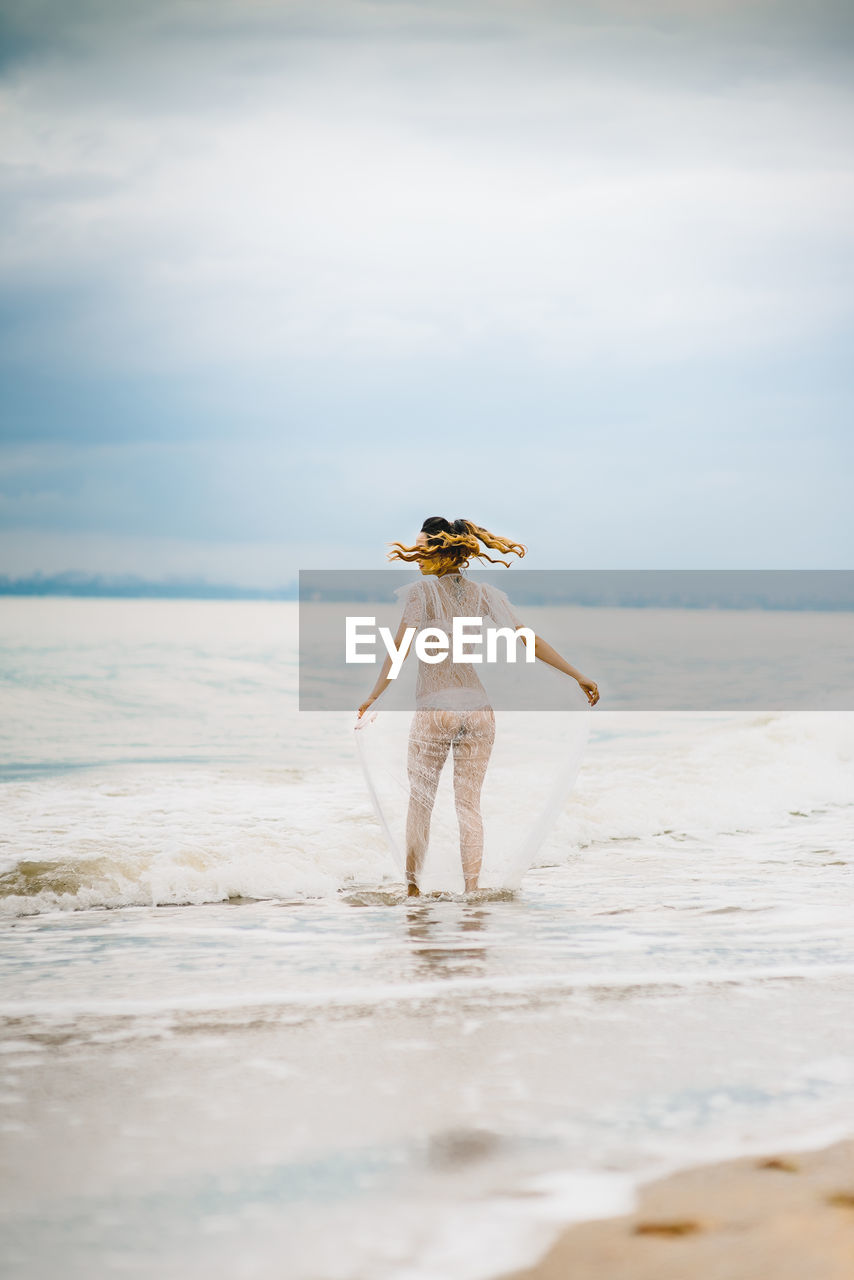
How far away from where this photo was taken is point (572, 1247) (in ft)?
7.09

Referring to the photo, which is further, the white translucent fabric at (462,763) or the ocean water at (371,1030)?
the white translucent fabric at (462,763)

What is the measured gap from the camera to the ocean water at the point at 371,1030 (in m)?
2.30

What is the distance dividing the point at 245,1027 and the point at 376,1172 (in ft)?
3.81

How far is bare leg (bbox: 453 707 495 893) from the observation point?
5547mm

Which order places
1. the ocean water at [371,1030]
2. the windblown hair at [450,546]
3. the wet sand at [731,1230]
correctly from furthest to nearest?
the windblown hair at [450,546] → the ocean water at [371,1030] → the wet sand at [731,1230]

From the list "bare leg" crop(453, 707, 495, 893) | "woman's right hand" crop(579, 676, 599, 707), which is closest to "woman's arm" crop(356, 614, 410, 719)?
"bare leg" crop(453, 707, 495, 893)

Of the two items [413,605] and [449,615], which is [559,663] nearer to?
[449,615]

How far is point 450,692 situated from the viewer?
5.54 metres

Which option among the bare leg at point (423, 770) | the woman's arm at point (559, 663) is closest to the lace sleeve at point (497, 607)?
the woman's arm at point (559, 663)

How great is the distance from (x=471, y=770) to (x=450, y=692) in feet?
1.39

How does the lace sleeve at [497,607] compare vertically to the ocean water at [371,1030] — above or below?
above

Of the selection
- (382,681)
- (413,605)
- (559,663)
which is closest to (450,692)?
(382,681)

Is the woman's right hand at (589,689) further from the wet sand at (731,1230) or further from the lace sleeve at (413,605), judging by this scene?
the wet sand at (731,1230)

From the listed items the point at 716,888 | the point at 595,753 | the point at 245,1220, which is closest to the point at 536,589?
the point at 595,753
